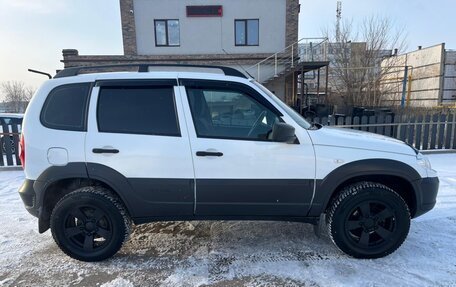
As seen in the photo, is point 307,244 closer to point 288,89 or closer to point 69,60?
point 288,89

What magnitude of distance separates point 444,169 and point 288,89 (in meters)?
10.9

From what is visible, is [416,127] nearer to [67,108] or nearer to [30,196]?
[67,108]

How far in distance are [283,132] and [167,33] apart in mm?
16320

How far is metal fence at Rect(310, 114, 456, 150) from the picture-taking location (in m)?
7.88

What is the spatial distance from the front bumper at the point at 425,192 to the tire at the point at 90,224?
3006 millimetres

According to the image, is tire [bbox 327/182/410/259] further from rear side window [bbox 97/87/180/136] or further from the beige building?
the beige building

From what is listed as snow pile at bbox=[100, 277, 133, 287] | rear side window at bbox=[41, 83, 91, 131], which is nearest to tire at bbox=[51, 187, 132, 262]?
snow pile at bbox=[100, 277, 133, 287]

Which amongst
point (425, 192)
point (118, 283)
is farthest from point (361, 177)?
point (118, 283)

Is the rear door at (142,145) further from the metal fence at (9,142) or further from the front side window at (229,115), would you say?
the metal fence at (9,142)

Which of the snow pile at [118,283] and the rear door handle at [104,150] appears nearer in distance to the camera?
the snow pile at [118,283]

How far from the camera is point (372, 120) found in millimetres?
8023

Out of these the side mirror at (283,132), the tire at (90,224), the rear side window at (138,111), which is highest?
the rear side window at (138,111)

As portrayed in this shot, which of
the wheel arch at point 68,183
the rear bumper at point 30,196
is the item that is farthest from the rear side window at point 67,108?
the rear bumper at point 30,196

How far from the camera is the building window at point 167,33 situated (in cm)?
1706
